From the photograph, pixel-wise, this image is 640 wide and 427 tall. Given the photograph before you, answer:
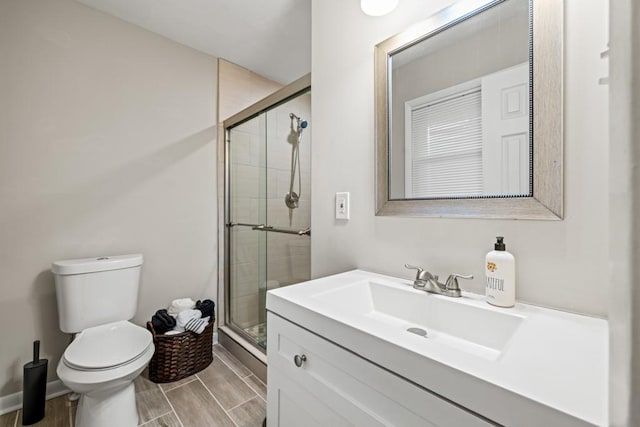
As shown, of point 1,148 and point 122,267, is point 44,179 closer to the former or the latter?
point 1,148

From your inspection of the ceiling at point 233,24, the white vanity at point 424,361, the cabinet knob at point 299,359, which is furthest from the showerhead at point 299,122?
the cabinet knob at point 299,359

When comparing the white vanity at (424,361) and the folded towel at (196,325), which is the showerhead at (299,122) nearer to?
the white vanity at (424,361)

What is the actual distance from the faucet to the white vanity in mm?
26

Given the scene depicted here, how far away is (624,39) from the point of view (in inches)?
9.2

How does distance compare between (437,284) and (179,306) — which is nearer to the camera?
(437,284)

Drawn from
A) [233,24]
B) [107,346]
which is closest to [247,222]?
[107,346]

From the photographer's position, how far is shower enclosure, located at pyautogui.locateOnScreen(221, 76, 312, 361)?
1.84 m

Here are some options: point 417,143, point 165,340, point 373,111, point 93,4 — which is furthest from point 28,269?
point 417,143

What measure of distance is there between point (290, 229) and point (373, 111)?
0.98 metres

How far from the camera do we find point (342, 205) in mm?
1354

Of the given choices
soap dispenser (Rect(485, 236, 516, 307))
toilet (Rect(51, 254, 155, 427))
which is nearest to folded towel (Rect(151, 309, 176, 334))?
toilet (Rect(51, 254, 155, 427))

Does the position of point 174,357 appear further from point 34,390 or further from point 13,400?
point 13,400

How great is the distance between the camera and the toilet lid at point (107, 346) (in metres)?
1.29

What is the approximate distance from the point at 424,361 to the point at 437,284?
1.43 ft
